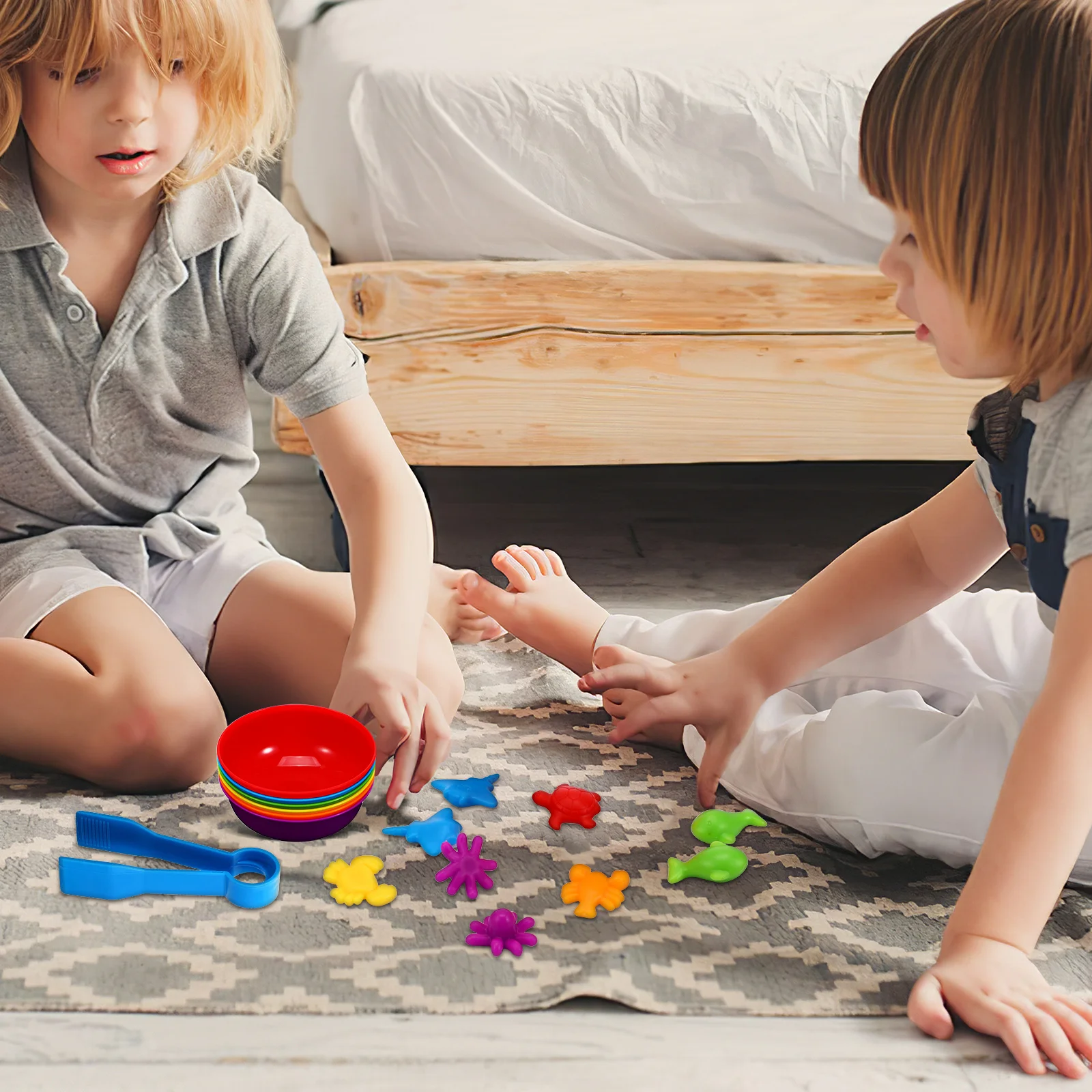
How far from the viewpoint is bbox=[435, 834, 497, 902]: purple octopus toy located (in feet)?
2.49

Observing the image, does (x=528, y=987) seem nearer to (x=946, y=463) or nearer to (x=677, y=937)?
(x=677, y=937)

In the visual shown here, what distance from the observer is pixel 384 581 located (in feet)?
2.82

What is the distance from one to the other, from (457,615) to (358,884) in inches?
15.6

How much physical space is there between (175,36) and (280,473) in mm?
935

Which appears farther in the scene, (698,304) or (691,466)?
(691,466)

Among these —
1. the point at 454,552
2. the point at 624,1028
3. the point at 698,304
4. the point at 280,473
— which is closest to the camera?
the point at 624,1028

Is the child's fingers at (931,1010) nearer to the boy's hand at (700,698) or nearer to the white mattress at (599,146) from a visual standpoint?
the boy's hand at (700,698)

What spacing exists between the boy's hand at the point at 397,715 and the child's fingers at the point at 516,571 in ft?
0.90

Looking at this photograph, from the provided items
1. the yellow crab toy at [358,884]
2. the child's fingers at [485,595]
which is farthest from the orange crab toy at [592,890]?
the child's fingers at [485,595]

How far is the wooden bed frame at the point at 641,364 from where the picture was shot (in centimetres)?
120

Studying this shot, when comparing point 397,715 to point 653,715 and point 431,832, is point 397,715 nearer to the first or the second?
point 431,832

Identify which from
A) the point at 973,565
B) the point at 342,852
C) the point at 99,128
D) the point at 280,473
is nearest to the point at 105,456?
the point at 99,128

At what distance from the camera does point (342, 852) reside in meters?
0.79

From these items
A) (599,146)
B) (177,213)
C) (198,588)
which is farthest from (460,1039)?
(599,146)
